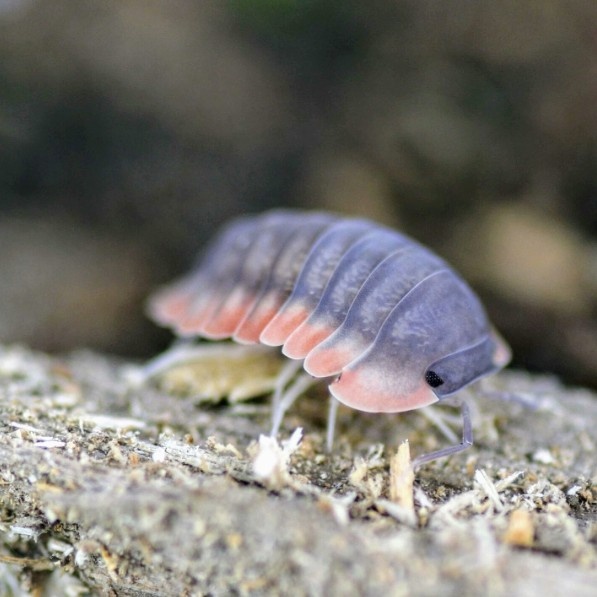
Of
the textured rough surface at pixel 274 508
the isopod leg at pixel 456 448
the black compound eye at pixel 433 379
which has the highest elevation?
the black compound eye at pixel 433 379

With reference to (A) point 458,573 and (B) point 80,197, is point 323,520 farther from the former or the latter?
(B) point 80,197

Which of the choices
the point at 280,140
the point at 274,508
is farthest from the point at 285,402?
the point at 280,140

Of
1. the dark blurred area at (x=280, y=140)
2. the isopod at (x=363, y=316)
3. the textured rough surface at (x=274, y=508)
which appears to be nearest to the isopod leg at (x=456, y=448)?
the isopod at (x=363, y=316)

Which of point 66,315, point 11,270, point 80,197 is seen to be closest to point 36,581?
point 66,315

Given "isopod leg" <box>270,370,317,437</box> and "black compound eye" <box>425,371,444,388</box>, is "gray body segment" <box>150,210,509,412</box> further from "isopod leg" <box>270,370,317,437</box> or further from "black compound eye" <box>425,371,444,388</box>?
"isopod leg" <box>270,370,317,437</box>

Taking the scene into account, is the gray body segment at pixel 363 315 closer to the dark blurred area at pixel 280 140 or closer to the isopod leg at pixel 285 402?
the isopod leg at pixel 285 402

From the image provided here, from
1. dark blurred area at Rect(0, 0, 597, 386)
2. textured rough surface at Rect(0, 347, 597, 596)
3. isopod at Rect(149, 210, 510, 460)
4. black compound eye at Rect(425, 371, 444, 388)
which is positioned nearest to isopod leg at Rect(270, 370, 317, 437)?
textured rough surface at Rect(0, 347, 597, 596)
